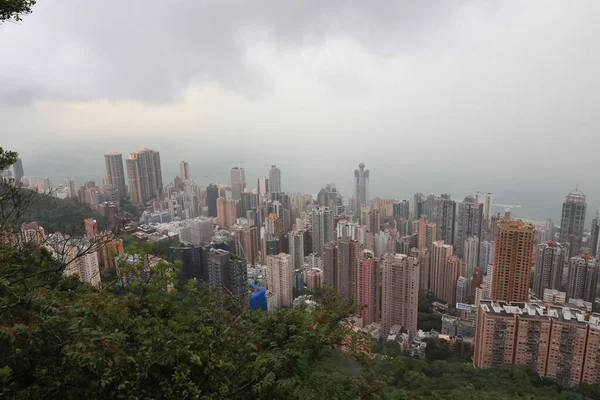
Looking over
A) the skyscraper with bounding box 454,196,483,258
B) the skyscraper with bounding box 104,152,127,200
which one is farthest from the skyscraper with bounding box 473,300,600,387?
the skyscraper with bounding box 104,152,127,200

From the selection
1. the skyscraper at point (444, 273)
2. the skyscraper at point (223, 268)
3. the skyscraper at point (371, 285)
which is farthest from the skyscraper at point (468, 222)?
the skyscraper at point (223, 268)

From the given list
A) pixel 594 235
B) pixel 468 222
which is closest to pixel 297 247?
pixel 468 222

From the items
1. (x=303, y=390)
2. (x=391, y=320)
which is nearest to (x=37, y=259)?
(x=303, y=390)

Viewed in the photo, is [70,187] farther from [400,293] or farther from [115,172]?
[400,293]

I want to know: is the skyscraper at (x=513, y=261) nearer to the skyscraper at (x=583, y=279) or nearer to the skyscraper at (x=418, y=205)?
the skyscraper at (x=583, y=279)

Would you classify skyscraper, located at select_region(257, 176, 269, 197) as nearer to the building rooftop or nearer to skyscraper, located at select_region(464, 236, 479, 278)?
skyscraper, located at select_region(464, 236, 479, 278)

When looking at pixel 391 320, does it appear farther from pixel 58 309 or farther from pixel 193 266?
pixel 58 309
